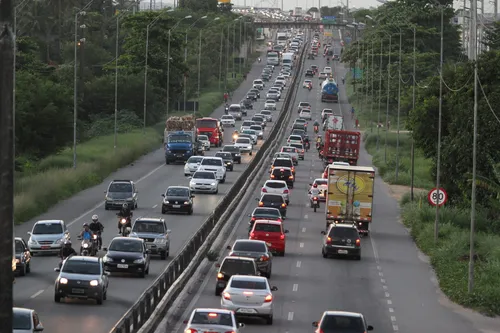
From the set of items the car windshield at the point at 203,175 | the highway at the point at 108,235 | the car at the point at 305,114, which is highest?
the car at the point at 305,114

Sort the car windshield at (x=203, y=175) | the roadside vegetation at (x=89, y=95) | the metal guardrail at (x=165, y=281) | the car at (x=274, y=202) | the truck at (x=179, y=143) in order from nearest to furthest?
the metal guardrail at (x=165, y=281), the car at (x=274, y=202), the car windshield at (x=203, y=175), the roadside vegetation at (x=89, y=95), the truck at (x=179, y=143)

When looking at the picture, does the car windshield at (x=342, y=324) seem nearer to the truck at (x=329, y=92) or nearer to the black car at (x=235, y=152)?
the black car at (x=235, y=152)

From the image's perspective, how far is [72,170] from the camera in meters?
72.2

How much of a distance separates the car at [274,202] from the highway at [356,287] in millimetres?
856

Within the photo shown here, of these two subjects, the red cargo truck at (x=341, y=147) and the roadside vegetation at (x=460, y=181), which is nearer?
the roadside vegetation at (x=460, y=181)

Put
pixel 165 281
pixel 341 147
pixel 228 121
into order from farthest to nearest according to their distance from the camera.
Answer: pixel 228 121 < pixel 341 147 < pixel 165 281

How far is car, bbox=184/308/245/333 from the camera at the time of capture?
85.0 ft

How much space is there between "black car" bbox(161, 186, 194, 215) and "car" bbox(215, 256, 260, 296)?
23051 mm

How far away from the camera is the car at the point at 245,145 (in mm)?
97700

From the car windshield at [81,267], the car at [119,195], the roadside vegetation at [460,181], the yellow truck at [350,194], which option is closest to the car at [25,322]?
the car windshield at [81,267]

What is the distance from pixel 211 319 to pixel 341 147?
5972cm

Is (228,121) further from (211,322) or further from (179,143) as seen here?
(211,322)

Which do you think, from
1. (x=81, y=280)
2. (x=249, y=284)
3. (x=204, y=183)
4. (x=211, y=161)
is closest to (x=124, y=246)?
(x=81, y=280)

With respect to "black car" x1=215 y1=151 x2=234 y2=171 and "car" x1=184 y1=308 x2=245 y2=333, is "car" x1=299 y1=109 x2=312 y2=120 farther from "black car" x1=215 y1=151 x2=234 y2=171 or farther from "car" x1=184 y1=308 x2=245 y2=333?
"car" x1=184 y1=308 x2=245 y2=333
